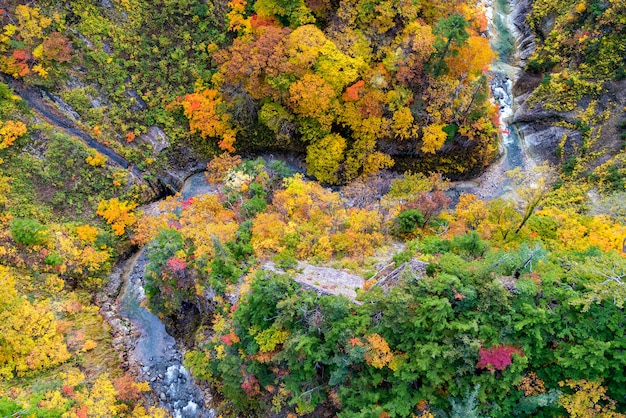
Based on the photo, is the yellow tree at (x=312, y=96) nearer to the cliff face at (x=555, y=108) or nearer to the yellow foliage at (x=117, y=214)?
the yellow foliage at (x=117, y=214)

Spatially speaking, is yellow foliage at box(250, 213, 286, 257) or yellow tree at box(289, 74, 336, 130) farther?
yellow tree at box(289, 74, 336, 130)

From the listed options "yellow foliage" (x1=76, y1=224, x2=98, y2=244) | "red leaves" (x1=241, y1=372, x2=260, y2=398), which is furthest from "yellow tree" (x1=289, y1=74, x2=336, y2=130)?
"red leaves" (x1=241, y1=372, x2=260, y2=398)

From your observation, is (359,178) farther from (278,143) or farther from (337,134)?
(278,143)

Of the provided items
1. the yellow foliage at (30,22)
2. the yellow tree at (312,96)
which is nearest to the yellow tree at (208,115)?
the yellow tree at (312,96)

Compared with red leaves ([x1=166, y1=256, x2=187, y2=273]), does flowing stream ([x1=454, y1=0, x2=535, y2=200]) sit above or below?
above

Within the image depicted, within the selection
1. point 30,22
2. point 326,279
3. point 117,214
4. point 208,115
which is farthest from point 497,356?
point 30,22

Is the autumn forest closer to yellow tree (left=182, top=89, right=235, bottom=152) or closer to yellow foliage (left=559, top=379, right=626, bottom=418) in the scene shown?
yellow foliage (left=559, top=379, right=626, bottom=418)

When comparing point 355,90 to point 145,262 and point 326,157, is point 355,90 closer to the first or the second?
point 326,157
